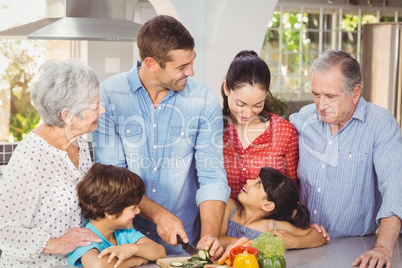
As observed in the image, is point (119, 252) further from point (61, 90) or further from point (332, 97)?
point (332, 97)

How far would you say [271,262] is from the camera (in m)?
1.78

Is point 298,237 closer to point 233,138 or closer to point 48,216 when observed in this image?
point 233,138

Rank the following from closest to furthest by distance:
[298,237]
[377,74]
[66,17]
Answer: [298,237] < [66,17] < [377,74]

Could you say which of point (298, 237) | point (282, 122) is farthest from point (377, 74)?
point (298, 237)

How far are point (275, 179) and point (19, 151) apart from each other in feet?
3.24

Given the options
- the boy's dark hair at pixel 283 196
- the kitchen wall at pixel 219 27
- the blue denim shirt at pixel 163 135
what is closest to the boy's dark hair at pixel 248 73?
the blue denim shirt at pixel 163 135

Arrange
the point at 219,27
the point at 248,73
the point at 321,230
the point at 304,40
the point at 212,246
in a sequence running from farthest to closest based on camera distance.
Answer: the point at 304,40 → the point at 219,27 → the point at 248,73 → the point at 321,230 → the point at 212,246

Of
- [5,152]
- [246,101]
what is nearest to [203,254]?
[246,101]

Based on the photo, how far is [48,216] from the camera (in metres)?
1.91

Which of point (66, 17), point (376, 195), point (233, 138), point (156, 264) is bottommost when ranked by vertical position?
point (156, 264)

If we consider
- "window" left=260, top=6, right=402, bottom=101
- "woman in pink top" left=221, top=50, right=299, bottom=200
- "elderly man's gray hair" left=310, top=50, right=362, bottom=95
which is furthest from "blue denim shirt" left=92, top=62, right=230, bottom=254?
"window" left=260, top=6, right=402, bottom=101

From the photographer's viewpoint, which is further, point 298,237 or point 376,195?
point 376,195

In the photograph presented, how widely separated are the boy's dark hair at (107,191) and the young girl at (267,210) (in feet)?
1.47

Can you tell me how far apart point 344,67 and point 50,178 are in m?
1.18
